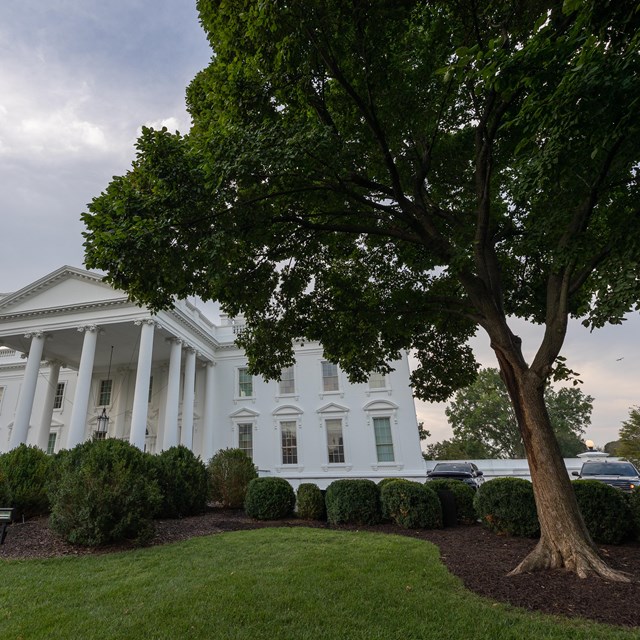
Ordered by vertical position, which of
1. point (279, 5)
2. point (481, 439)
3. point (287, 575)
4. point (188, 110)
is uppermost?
point (188, 110)

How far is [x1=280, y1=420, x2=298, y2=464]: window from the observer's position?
22.0 metres

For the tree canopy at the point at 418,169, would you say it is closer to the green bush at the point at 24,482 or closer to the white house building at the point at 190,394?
the green bush at the point at 24,482

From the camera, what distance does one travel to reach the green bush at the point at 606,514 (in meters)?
6.91

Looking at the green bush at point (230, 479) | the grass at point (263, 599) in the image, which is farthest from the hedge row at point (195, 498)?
the grass at point (263, 599)

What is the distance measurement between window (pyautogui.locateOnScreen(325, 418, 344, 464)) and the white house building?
55 millimetres

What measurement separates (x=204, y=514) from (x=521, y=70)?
509 inches

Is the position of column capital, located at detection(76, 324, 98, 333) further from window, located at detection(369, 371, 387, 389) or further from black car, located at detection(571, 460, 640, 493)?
black car, located at detection(571, 460, 640, 493)

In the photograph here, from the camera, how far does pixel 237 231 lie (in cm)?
656

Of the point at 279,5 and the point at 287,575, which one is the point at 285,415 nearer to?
the point at 287,575

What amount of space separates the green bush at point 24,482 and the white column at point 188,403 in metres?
9.52

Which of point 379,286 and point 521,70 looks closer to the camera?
point 521,70

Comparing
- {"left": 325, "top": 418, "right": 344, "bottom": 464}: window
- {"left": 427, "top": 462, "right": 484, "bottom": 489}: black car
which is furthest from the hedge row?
{"left": 325, "top": 418, "right": 344, "bottom": 464}: window

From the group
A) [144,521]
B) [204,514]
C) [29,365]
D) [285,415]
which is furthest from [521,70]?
[29,365]

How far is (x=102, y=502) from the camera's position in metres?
7.71
